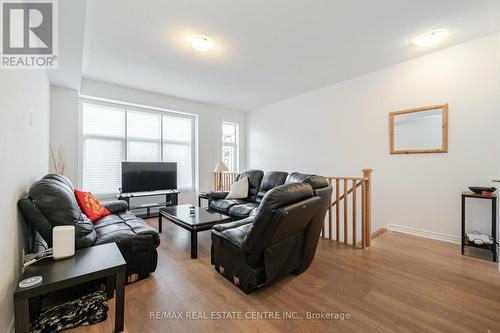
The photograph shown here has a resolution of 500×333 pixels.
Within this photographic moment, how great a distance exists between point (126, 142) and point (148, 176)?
0.92 meters

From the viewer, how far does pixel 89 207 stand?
106 inches

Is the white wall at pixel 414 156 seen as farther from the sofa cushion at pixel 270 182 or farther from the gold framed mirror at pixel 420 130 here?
the sofa cushion at pixel 270 182

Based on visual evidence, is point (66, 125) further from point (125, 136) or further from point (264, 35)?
point (264, 35)

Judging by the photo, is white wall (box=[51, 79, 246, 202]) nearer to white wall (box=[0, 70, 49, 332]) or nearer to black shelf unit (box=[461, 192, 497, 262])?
white wall (box=[0, 70, 49, 332])

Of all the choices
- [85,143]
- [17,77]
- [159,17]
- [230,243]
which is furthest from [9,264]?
[85,143]

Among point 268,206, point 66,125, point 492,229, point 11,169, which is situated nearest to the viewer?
point 11,169

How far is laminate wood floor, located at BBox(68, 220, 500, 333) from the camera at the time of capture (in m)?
1.54

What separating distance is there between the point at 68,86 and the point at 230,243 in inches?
158

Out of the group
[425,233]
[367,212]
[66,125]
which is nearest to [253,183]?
[367,212]

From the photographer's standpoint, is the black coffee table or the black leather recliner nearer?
the black coffee table

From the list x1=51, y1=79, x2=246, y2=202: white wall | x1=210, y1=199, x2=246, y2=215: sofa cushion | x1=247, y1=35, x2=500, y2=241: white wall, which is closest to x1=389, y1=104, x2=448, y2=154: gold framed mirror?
x1=247, y1=35, x2=500, y2=241: white wall

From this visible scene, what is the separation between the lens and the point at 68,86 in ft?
12.2

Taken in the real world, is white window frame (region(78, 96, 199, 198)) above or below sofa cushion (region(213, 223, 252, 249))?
above

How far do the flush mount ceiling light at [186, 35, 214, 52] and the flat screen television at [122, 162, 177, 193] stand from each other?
265 cm
